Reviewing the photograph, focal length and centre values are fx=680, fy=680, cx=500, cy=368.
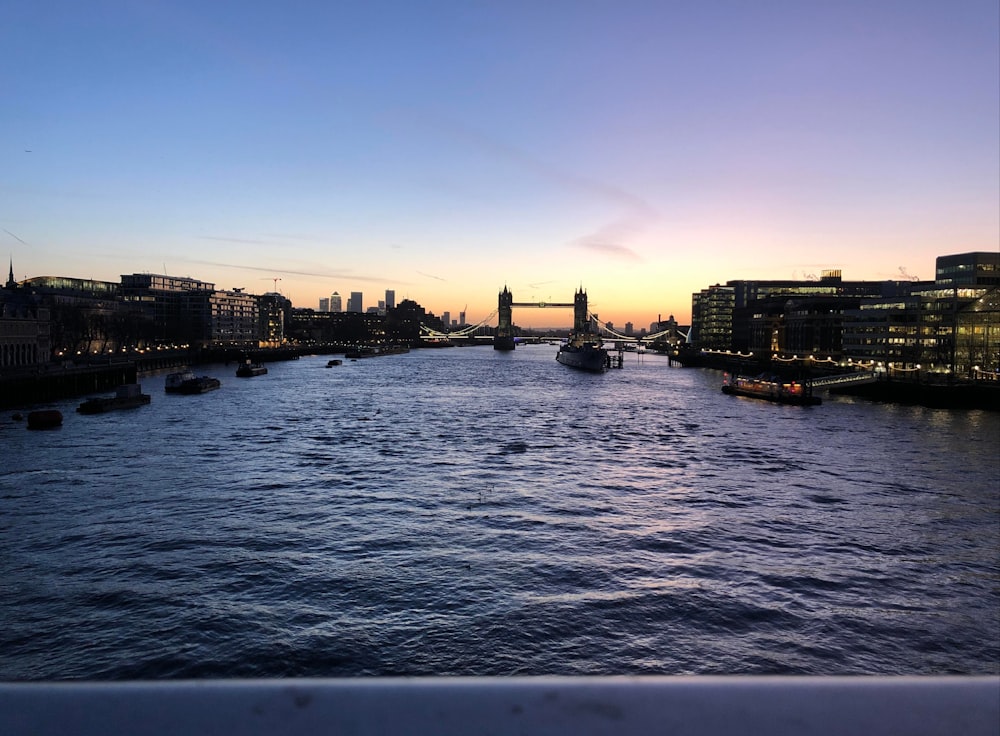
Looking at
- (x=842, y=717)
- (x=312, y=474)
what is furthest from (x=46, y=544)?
(x=842, y=717)

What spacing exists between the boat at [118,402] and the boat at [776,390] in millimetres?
49395

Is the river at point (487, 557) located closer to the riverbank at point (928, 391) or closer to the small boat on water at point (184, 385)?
the small boat on water at point (184, 385)

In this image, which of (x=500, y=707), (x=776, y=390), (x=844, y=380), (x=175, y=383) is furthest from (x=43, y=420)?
(x=844, y=380)

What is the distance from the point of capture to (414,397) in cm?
5872

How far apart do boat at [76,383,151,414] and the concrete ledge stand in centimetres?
4792

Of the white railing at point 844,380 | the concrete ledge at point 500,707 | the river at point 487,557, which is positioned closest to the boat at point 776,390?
the white railing at point 844,380

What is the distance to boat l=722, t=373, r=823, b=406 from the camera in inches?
2189

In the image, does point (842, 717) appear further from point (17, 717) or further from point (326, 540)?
point (326, 540)

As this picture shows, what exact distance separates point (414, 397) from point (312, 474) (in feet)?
111

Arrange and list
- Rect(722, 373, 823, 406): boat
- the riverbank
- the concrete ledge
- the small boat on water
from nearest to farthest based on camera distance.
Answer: the concrete ledge, the riverbank, Rect(722, 373, 823, 406): boat, the small boat on water

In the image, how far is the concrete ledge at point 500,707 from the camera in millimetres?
1046

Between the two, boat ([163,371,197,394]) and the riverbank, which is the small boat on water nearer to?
A: boat ([163,371,197,394])

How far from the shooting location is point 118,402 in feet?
→ 147

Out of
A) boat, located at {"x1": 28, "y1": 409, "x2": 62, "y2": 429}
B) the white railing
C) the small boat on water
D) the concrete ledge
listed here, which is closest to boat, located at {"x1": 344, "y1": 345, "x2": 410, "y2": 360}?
the small boat on water
